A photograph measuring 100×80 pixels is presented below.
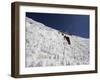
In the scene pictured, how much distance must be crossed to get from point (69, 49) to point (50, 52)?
0.16 m

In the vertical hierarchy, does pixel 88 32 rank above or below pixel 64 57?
above

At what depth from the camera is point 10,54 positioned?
1822 mm

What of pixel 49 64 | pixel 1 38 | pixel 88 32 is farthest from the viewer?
pixel 88 32

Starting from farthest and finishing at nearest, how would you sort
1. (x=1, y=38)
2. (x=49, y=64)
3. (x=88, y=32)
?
(x=88, y=32), (x=49, y=64), (x=1, y=38)

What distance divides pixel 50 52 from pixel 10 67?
31cm

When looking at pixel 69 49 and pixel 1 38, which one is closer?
pixel 1 38

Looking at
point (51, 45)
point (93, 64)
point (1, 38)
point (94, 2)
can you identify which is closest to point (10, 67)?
point (1, 38)

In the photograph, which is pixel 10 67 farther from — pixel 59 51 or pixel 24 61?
pixel 59 51

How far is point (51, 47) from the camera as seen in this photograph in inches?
75.7

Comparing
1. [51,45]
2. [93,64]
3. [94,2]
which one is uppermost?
[94,2]

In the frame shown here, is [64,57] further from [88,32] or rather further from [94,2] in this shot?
[94,2]

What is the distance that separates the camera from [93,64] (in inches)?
82.2

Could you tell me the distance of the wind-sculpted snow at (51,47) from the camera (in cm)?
185

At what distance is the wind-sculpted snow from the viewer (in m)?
1.85
